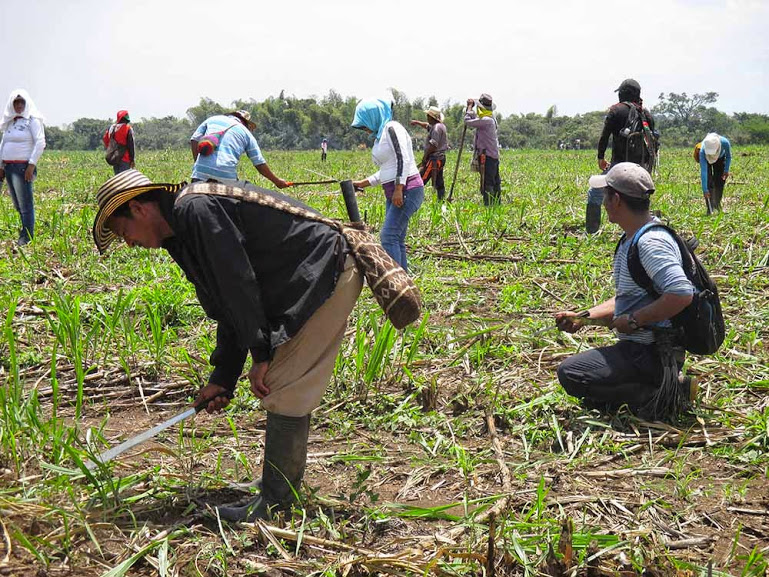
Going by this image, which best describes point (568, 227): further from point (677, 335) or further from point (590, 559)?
point (590, 559)

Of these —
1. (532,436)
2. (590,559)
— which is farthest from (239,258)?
(532,436)

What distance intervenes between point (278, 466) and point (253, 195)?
0.88m

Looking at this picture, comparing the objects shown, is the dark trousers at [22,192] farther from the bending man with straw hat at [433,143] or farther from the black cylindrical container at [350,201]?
the black cylindrical container at [350,201]

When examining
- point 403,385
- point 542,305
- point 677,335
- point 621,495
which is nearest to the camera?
point 621,495

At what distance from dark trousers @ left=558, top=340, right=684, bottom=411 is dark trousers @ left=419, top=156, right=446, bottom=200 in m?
4.80

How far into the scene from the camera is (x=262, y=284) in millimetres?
2285

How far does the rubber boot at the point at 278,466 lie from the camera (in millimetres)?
2361

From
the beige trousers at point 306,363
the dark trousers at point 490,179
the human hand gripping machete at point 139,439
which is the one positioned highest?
the dark trousers at point 490,179

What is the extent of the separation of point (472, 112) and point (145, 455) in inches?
270

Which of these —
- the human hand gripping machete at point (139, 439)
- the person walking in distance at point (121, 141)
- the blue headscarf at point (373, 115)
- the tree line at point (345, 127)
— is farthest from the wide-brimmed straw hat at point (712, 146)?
the tree line at point (345, 127)

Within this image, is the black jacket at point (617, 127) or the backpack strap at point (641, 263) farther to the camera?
the black jacket at point (617, 127)

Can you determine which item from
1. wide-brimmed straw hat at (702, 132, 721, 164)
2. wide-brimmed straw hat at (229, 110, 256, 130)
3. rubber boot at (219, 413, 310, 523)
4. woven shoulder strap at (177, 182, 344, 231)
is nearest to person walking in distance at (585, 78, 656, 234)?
wide-brimmed straw hat at (702, 132, 721, 164)

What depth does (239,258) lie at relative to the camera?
2.11 m

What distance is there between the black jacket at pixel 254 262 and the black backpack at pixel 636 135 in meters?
4.71
